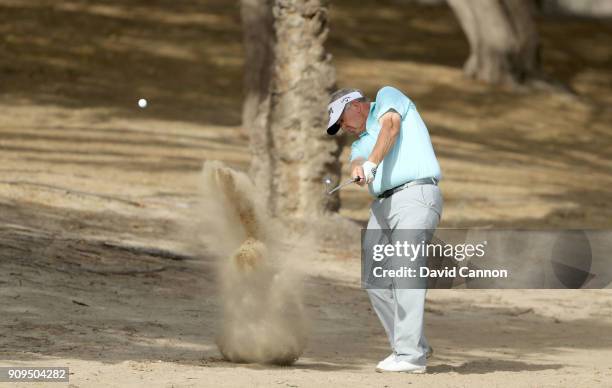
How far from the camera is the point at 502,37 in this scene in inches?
1046

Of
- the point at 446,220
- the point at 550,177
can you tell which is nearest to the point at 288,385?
the point at 446,220

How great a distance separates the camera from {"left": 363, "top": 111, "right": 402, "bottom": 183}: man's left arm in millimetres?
8266

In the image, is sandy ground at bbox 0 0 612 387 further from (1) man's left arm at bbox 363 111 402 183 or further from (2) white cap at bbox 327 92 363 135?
(2) white cap at bbox 327 92 363 135

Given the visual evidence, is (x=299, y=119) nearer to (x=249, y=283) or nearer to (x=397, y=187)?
(x=249, y=283)

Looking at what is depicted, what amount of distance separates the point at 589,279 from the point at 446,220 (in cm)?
319

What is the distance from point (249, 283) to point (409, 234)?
1.26 m

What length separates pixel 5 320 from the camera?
9.89 meters

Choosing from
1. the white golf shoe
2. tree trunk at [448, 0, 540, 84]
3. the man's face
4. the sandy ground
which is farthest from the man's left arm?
tree trunk at [448, 0, 540, 84]

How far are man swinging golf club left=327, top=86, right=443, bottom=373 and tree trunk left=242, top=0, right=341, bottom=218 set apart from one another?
6747mm

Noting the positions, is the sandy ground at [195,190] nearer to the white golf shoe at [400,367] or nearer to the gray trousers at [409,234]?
the white golf shoe at [400,367]

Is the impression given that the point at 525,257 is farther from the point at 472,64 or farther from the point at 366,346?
the point at 472,64

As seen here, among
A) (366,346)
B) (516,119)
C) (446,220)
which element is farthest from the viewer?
(516,119)

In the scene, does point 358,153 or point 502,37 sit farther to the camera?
point 502,37

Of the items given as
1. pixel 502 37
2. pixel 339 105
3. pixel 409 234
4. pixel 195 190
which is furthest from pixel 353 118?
pixel 502 37
